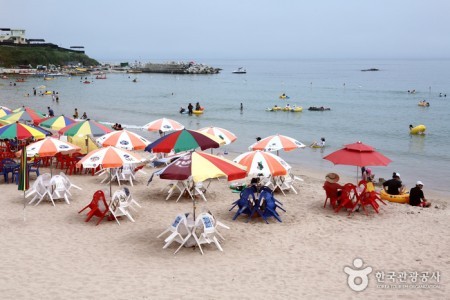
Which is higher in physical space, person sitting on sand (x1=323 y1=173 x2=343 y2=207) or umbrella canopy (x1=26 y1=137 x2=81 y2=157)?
umbrella canopy (x1=26 y1=137 x2=81 y2=157)

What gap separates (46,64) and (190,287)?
144m

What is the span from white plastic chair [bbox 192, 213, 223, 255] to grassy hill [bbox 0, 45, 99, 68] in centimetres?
13117

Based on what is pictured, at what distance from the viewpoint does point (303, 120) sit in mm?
43188

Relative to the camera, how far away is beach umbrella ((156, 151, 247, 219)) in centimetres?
876

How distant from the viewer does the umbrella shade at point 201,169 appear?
8.77 metres

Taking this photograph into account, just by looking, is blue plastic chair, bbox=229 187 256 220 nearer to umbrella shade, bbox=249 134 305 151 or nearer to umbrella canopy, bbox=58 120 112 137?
umbrella shade, bbox=249 134 305 151

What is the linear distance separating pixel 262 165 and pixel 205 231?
3.03 meters

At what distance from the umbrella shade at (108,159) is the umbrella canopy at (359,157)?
5.39 m

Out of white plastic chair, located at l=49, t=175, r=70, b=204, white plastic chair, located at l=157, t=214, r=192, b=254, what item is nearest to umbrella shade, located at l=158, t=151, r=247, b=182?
white plastic chair, located at l=157, t=214, r=192, b=254

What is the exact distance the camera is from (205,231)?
29.9 ft

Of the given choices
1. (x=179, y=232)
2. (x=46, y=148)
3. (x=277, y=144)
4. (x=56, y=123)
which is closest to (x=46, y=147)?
(x=46, y=148)

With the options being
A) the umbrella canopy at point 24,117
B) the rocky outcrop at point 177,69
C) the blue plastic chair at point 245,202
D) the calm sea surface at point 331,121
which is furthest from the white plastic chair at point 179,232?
the rocky outcrop at point 177,69

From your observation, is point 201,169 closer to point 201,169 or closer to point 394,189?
point 201,169

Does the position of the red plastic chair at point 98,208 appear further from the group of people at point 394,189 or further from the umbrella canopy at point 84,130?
the group of people at point 394,189
